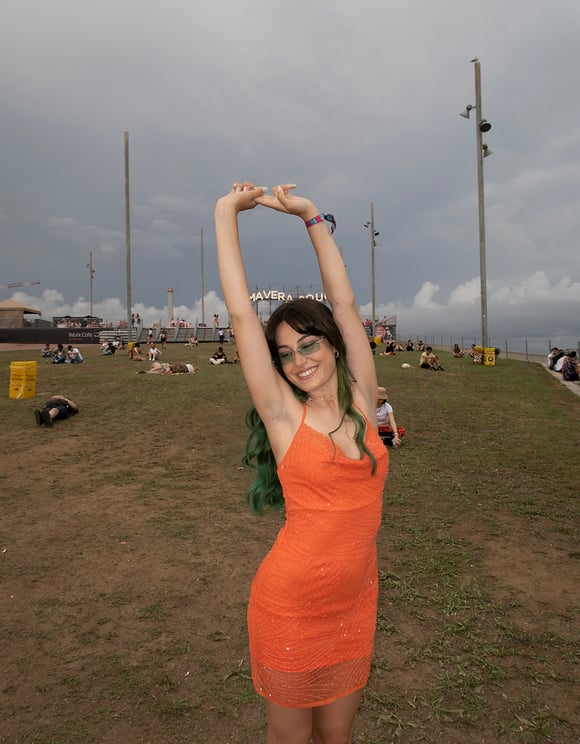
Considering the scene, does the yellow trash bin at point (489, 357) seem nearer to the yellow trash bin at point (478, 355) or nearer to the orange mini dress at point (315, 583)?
the yellow trash bin at point (478, 355)

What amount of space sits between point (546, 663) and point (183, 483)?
544 centimetres

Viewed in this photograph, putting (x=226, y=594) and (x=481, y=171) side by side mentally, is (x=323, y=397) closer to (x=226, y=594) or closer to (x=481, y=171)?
(x=226, y=594)

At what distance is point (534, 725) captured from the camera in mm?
2842

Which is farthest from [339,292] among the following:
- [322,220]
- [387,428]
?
[387,428]

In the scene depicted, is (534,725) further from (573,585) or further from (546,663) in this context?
(573,585)

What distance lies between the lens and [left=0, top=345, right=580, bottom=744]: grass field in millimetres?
2971

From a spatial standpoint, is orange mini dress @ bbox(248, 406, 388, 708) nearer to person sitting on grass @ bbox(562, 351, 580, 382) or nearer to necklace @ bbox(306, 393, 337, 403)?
necklace @ bbox(306, 393, 337, 403)

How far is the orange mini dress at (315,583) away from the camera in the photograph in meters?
1.70

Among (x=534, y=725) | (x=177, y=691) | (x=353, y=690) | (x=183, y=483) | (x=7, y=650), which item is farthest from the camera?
(x=183, y=483)

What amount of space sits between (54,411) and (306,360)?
11062 millimetres

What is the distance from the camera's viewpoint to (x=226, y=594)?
4.38m

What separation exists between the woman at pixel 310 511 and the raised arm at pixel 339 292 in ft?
0.06

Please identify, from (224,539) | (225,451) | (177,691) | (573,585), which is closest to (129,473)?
(225,451)

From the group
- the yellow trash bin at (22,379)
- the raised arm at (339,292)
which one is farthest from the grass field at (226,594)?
the yellow trash bin at (22,379)
